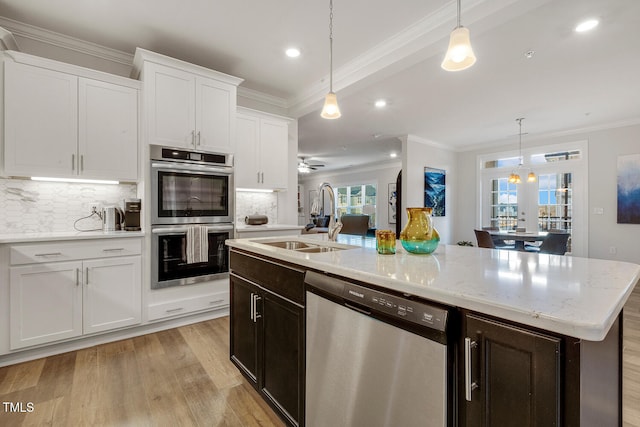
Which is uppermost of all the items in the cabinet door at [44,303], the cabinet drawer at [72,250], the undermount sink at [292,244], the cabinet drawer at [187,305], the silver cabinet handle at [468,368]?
the undermount sink at [292,244]

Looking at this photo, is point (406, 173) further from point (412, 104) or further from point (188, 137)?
point (188, 137)

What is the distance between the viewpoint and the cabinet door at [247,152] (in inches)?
143

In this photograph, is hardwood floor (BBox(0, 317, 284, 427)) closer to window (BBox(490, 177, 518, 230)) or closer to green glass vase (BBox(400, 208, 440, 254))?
green glass vase (BBox(400, 208, 440, 254))

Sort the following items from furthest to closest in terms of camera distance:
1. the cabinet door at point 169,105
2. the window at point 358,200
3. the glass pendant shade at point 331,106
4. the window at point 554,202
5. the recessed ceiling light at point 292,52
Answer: the window at point 358,200
the window at point 554,202
the recessed ceiling light at point 292,52
the cabinet door at point 169,105
the glass pendant shade at point 331,106

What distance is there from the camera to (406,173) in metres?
6.00

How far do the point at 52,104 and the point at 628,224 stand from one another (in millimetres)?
7925

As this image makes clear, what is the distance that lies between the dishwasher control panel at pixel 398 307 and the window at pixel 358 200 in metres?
8.23

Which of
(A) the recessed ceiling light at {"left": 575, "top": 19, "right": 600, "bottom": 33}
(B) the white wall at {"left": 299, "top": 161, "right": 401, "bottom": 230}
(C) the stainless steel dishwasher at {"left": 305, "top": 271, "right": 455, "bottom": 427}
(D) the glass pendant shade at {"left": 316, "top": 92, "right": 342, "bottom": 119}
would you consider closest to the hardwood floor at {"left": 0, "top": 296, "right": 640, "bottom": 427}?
(C) the stainless steel dishwasher at {"left": 305, "top": 271, "right": 455, "bottom": 427}

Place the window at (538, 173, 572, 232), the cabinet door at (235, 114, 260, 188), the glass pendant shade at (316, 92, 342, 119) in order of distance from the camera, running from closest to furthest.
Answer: the glass pendant shade at (316, 92, 342, 119), the cabinet door at (235, 114, 260, 188), the window at (538, 173, 572, 232)

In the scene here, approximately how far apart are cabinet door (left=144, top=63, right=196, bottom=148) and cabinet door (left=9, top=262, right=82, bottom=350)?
4.34 ft

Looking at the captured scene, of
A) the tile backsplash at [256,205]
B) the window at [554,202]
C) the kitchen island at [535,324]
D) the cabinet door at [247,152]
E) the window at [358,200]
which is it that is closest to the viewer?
the kitchen island at [535,324]

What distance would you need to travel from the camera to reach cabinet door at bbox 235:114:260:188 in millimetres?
3625

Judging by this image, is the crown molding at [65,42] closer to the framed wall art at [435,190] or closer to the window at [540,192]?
the framed wall art at [435,190]

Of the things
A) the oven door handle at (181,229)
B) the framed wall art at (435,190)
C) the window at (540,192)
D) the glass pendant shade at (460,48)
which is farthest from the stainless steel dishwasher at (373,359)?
the window at (540,192)
